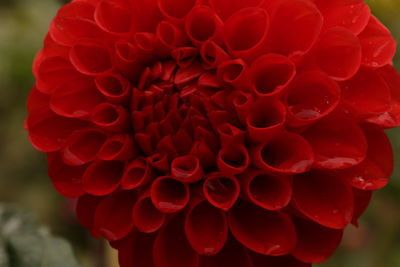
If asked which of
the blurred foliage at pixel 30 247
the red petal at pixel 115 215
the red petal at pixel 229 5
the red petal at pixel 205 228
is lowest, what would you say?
the blurred foliage at pixel 30 247

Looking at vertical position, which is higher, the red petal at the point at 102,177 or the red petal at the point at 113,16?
the red petal at the point at 113,16

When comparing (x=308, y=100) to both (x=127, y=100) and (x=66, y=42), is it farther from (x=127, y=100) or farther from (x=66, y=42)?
(x=66, y=42)

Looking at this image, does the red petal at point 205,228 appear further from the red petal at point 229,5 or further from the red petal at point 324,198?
the red petal at point 229,5

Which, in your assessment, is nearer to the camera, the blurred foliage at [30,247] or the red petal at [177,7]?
the red petal at [177,7]

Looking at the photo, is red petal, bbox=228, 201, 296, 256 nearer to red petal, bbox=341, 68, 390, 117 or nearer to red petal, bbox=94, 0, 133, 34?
red petal, bbox=341, 68, 390, 117

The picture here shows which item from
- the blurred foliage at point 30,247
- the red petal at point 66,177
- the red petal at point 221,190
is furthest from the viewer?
the blurred foliage at point 30,247

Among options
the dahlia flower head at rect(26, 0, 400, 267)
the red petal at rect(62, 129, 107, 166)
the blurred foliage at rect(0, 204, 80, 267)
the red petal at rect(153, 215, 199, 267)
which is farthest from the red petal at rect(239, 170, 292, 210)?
the blurred foliage at rect(0, 204, 80, 267)

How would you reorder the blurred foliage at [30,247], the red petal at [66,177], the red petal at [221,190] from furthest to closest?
the blurred foliage at [30,247] → the red petal at [66,177] → the red petal at [221,190]

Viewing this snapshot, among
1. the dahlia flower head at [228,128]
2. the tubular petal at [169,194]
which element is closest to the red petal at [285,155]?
the dahlia flower head at [228,128]
